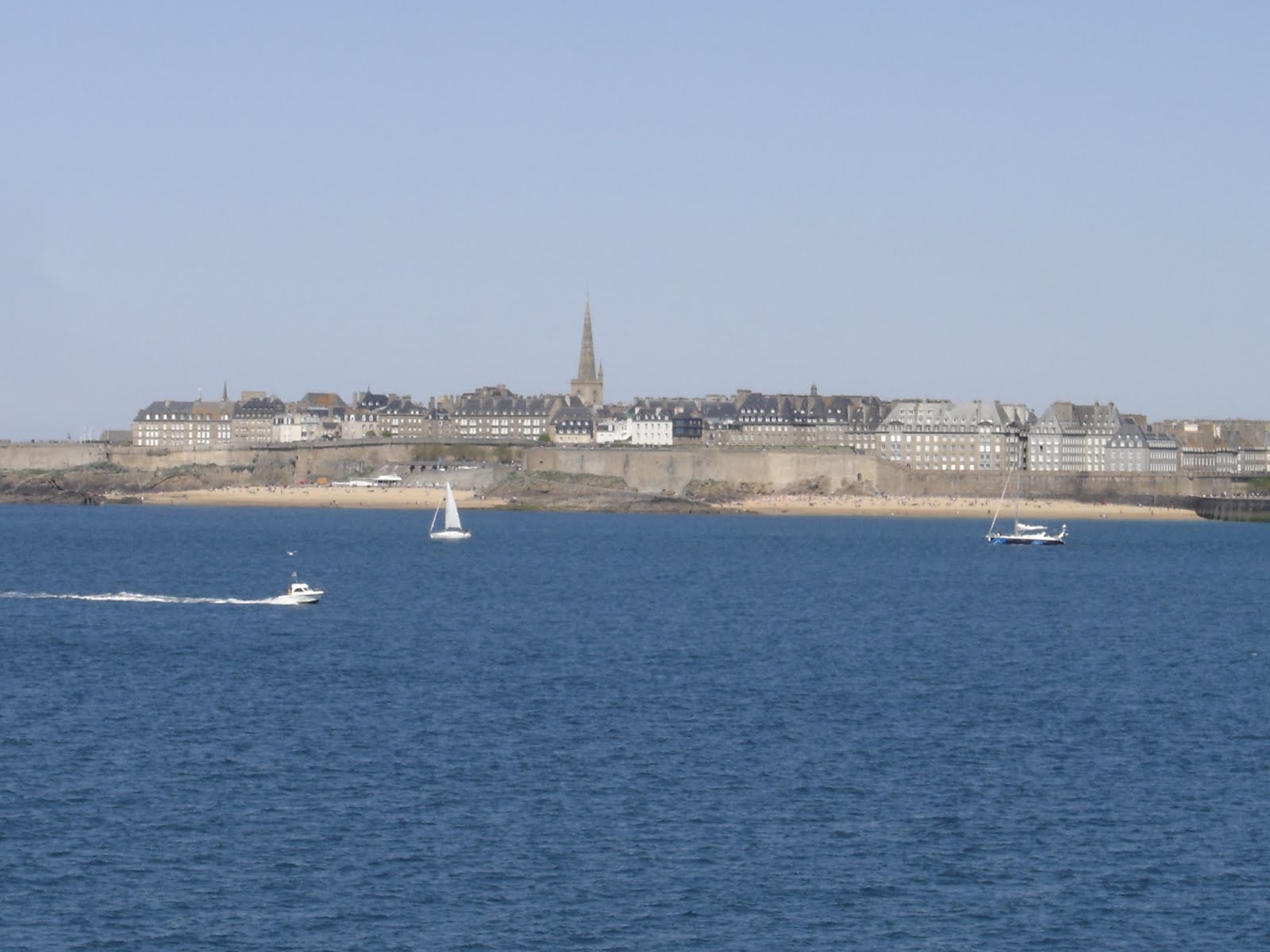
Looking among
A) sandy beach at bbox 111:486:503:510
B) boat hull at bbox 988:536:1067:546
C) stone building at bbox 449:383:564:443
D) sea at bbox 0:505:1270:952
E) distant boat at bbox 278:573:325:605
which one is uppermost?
stone building at bbox 449:383:564:443

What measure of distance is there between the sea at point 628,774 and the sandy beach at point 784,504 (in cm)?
7685

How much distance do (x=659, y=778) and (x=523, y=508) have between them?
112m

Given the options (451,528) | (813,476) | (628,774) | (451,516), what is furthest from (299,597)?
(813,476)

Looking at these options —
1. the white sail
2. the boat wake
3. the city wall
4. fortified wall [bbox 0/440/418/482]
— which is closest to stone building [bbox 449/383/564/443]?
fortified wall [bbox 0/440/418/482]

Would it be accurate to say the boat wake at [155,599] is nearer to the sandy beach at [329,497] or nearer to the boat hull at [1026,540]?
the boat hull at [1026,540]

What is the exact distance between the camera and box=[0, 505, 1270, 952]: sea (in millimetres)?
21156

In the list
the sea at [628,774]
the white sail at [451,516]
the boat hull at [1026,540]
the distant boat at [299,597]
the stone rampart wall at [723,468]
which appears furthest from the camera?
the stone rampart wall at [723,468]

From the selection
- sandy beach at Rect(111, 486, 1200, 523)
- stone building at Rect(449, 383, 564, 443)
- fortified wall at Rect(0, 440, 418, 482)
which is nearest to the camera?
sandy beach at Rect(111, 486, 1200, 523)

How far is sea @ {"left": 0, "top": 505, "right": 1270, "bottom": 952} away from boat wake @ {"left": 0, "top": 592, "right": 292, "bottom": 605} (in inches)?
8.9

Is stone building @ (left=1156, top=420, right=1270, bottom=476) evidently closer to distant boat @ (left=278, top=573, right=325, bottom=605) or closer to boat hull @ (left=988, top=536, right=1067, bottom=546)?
boat hull @ (left=988, top=536, right=1067, bottom=546)

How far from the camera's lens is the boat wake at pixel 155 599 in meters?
55.2

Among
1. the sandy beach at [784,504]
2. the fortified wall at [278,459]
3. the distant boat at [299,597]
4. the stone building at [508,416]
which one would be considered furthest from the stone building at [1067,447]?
the distant boat at [299,597]

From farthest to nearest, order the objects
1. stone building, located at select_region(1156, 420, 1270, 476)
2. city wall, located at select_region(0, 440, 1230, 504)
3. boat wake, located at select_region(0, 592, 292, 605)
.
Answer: stone building, located at select_region(1156, 420, 1270, 476), city wall, located at select_region(0, 440, 1230, 504), boat wake, located at select_region(0, 592, 292, 605)

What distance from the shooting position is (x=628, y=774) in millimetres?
28141
